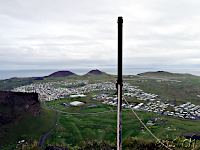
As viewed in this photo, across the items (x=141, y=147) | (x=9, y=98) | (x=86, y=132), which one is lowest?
(x=86, y=132)

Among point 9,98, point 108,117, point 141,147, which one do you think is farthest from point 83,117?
point 141,147

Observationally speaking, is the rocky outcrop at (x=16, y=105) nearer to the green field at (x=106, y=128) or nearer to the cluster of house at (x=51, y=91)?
the green field at (x=106, y=128)

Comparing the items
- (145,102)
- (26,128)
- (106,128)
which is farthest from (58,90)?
(106,128)

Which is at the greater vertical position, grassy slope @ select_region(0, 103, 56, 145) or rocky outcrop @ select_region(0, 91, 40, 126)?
rocky outcrop @ select_region(0, 91, 40, 126)

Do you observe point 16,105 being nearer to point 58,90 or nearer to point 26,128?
point 26,128

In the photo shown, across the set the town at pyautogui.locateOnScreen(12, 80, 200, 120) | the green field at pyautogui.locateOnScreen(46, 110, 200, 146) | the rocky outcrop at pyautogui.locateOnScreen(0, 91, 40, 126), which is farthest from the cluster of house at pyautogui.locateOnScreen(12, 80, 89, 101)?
the green field at pyautogui.locateOnScreen(46, 110, 200, 146)

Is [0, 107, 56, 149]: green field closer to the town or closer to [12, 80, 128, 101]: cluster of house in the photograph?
the town

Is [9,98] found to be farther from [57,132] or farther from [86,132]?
[86,132]
